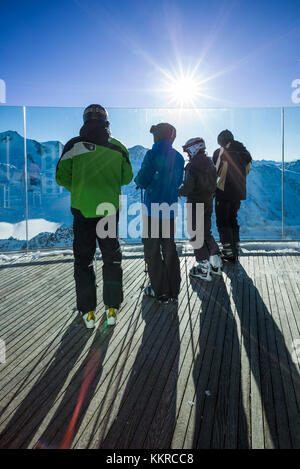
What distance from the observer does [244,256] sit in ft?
14.8

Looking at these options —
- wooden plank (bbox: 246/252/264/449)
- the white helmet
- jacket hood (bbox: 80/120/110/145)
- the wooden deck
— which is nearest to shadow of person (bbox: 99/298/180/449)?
the wooden deck

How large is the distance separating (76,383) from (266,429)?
3.32 ft

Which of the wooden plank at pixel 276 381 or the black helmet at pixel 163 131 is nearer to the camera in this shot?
the wooden plank at pixel 276 381

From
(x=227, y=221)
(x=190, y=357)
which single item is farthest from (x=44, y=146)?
(x=190, y=357)

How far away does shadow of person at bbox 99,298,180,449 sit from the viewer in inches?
52.5

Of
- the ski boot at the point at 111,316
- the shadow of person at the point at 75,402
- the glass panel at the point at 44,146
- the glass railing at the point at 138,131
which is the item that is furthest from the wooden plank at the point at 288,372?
the glass panel at the point at 44,146

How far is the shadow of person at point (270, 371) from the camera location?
138 cm

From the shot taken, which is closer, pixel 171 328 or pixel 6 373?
pixel 6 373

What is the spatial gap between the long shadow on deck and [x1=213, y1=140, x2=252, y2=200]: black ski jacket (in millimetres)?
1832

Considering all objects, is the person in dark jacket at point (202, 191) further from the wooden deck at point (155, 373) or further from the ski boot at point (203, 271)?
the wooden deck at point (155, 373)

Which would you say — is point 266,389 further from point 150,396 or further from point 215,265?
point 215,265

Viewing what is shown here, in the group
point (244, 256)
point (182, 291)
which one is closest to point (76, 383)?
point (182, 291)
